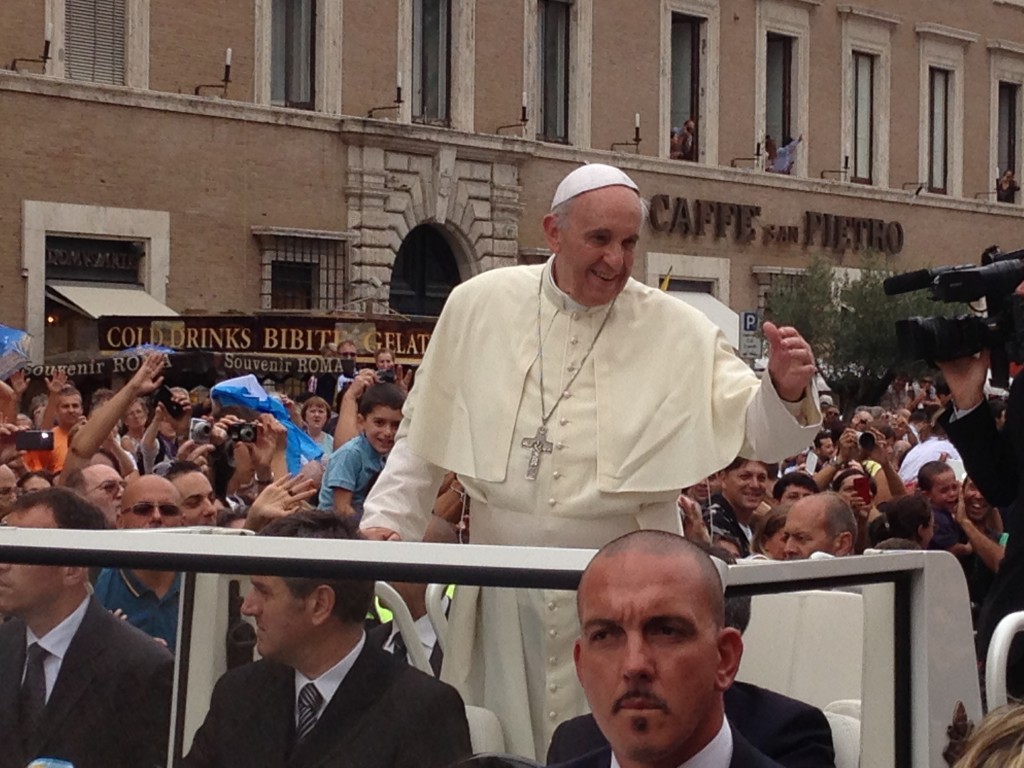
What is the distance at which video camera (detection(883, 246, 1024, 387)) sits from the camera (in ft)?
12.8

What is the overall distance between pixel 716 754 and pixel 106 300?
20.6 metres

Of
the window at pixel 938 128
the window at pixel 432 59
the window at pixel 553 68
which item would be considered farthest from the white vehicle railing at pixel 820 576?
the window at pixel 938 128

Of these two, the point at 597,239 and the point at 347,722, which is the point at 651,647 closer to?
the point at 347,722

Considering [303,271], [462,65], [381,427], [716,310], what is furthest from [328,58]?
[381,427]

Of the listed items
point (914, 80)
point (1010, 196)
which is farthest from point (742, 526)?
point (1010, 196)

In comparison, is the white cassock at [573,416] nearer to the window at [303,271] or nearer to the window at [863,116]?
the window at [303,271]

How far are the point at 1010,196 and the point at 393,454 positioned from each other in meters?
34.5

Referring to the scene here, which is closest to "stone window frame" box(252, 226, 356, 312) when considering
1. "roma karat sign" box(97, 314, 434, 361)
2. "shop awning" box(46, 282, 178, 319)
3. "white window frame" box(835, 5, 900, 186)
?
"shop awning" box(46, 282, 178, 319)

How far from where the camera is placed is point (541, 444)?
4371 mm

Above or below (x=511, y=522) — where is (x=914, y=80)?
above

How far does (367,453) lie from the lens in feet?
24.7

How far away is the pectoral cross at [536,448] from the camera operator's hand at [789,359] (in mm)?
626

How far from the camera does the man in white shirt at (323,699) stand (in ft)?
7.96

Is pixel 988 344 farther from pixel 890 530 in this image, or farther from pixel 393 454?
pixel 890 530
